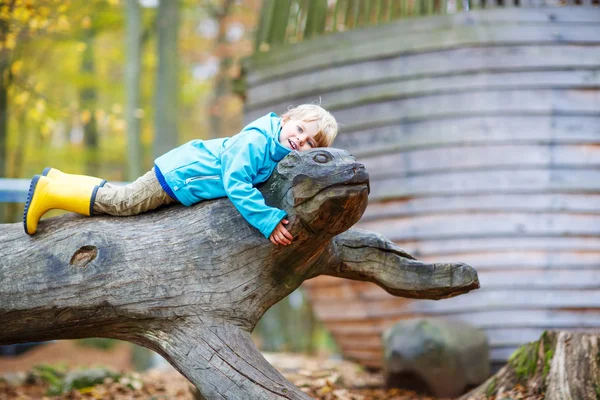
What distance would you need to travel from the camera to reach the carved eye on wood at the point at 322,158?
344 centimetres

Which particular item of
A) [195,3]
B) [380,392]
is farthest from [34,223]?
[195,3]

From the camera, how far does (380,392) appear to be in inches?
253

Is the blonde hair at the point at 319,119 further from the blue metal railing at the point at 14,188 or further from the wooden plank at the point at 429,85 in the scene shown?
the blue metal railing at the point at 14,188

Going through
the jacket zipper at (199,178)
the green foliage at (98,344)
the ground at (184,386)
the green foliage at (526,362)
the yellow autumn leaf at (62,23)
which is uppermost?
the yellow autumn leaf at (62,23)

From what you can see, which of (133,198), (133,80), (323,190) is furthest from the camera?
(133,80)

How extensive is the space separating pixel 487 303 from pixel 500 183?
1296 millimetres

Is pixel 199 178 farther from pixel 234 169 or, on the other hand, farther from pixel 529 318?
pixel 529 318

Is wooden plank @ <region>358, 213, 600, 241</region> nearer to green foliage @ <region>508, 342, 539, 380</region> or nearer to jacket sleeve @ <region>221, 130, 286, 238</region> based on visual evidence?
green foliage @ <region>508, 342, 539, 380</region>

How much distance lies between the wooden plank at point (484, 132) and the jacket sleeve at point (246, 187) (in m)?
3.97

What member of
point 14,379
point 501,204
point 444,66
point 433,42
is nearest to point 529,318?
point 501,204

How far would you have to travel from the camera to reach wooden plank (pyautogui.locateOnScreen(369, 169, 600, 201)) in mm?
6715

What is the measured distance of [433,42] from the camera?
23.5 ft

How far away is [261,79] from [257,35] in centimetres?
61

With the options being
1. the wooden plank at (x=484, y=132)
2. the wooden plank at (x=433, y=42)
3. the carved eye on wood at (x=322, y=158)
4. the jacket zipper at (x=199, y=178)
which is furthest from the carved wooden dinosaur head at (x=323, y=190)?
the wooden plank at (x=433, y=42)
